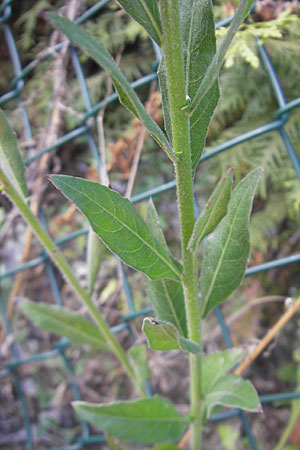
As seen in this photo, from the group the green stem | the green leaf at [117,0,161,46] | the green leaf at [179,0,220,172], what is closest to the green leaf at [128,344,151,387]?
the green stem

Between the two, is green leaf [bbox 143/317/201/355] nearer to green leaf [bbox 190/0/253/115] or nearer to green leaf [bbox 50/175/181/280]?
green leaf [bbox 50/175/181/280]

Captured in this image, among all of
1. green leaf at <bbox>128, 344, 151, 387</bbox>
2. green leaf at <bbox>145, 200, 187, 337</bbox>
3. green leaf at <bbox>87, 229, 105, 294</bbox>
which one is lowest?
green leaf at <bbox>128, 344, 151, 387</bbox>

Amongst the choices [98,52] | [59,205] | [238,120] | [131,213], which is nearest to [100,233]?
[131,213]

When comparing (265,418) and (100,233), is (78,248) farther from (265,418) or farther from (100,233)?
(100,233)

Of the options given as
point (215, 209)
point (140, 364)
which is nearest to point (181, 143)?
point (215, 209)

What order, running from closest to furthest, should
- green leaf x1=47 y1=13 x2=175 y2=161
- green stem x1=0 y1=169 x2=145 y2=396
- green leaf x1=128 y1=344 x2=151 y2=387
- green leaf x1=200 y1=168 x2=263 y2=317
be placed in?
1. green leaf x1=47 y1=13 x2=175 y2=161
2. green leaf x1=200 y1=168 x2=263 y2=317
3. green stem x1=0 y1=169 x2=145 y2=396
4. green leaf x1=128 y1=344 x2=151 y2=387

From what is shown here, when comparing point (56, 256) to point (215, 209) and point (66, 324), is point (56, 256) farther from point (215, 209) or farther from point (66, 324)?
point (215, 209)

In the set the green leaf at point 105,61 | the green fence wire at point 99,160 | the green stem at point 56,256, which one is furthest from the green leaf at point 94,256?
the green leaf at point 105,61

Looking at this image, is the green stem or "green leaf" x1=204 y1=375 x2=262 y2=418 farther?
the green stem

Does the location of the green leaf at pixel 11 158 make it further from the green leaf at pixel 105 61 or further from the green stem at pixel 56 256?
the green leaf at pixel 105 61
